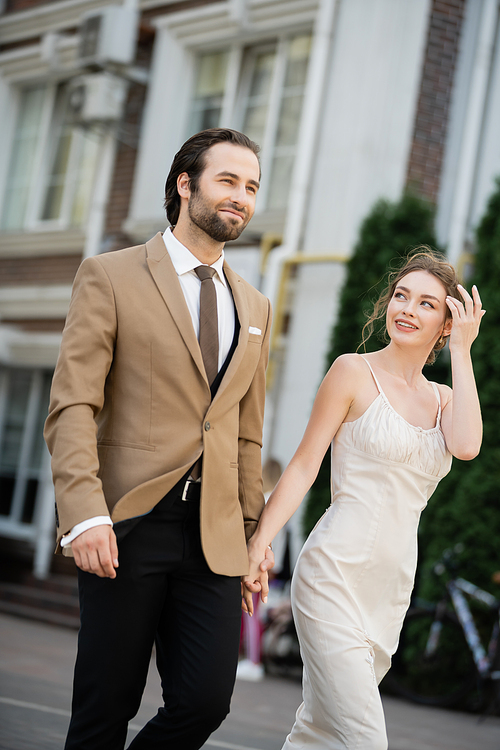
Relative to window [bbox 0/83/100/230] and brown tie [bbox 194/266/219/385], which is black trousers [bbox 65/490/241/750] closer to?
brown tie [bbox 194/266/219/385]

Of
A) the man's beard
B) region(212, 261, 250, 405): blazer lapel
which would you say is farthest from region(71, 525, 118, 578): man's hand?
the man's beard

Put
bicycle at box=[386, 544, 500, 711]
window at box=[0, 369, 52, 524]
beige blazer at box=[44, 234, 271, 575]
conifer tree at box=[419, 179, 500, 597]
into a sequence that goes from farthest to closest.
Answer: window at box=[0, 369, 52, 524] < conifer tree at box=[419, 179, 500, 597] < bicycle at box=[386, 544, 500, 711] < beige blazer at box=[44, 234, 271, 575]

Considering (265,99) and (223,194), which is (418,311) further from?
(265,99)

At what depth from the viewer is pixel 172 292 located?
284 centimetres

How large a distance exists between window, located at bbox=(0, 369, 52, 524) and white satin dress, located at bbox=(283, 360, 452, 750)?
874cm

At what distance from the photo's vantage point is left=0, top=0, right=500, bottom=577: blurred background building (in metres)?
8.84

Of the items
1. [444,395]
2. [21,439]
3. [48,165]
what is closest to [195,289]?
[444,395]

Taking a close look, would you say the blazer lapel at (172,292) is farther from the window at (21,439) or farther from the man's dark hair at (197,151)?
the window at (21,439)

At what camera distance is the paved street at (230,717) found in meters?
4.79

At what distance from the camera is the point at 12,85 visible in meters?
12.8

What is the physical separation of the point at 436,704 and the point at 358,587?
459cm

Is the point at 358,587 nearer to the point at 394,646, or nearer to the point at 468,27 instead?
the point at 394,646

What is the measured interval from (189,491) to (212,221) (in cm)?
81

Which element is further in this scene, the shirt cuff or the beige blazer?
the beige blazer
